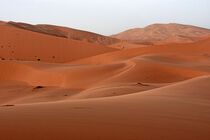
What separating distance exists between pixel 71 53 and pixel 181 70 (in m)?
13.0

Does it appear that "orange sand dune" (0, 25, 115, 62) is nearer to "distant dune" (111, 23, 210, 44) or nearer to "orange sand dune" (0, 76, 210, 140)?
"orange sand dune" (0, 76, 210, 140)

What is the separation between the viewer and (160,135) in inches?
53.5

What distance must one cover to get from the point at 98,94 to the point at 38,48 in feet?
51.8

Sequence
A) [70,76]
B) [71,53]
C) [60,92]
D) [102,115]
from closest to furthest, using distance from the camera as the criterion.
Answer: [102,115]
[60,92]
[70,76]
[71,53]

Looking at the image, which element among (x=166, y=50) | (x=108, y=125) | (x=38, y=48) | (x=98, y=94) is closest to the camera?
(x=108, y=125)

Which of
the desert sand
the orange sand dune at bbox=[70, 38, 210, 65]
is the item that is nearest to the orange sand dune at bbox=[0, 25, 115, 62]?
the desert sand

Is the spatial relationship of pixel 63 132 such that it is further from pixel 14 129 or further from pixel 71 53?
pixel 71 53

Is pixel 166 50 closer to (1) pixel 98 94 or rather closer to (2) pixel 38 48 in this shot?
(2) pixel 38 48

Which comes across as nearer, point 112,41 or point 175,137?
point 175,137

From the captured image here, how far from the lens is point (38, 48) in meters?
19.2

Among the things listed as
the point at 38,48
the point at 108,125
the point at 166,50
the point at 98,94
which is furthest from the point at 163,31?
the point at 108,125

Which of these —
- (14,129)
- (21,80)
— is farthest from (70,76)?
(14,129)

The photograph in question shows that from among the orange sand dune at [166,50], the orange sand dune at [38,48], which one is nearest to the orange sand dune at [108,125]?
the orange sand dune at [166,50]

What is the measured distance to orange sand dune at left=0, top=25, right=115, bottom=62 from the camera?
56.3 feet
